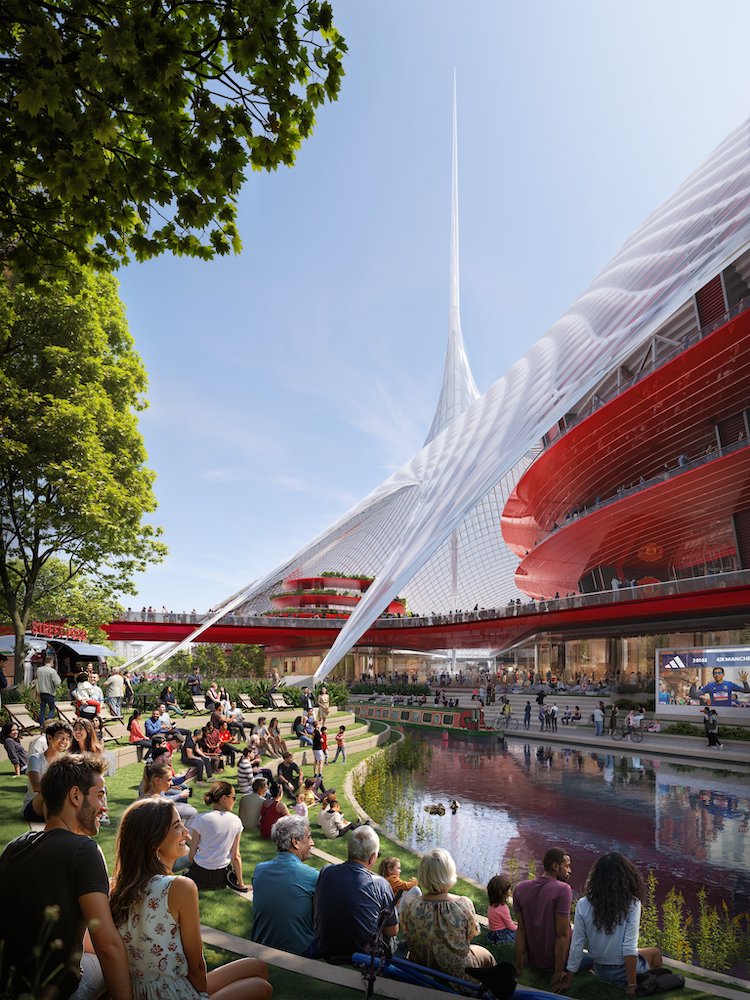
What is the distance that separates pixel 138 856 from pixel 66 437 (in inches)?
710

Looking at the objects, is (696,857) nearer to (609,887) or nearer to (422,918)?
(609,887)

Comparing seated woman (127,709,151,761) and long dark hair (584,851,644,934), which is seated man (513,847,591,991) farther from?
seated woman (127,709,151,761)

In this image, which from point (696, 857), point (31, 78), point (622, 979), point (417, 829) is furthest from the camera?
point (417, 829)

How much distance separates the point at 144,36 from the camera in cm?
474

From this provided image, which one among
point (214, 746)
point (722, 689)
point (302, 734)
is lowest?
point (214, 746)

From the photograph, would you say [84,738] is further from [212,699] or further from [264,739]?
[212,699]

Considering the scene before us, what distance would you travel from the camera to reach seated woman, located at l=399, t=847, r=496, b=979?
5008 mm

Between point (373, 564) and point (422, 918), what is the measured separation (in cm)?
8924

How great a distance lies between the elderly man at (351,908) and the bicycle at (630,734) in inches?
900

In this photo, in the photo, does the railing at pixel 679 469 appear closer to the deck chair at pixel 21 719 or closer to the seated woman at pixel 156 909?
the deck chair at pixel 21 719

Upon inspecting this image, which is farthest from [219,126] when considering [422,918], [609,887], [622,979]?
[622,979]

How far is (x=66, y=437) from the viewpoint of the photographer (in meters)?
19.4

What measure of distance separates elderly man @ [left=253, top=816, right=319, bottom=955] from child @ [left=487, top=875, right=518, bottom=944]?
1786mm

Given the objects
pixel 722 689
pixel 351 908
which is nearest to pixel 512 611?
pixel 722 689
